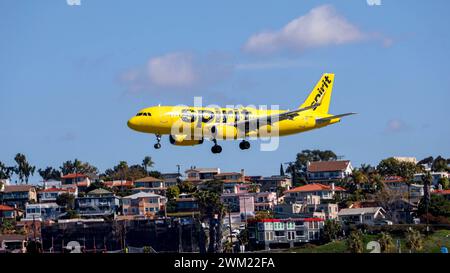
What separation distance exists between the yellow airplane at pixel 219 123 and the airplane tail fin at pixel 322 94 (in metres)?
13.1

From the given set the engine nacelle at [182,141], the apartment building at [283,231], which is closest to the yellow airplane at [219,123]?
the engine nacelle at [182,141]

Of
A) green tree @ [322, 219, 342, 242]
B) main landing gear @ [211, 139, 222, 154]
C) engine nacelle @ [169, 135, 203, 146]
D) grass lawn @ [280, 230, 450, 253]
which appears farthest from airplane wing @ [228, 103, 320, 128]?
green tree @ [322, 219, 342, 242]

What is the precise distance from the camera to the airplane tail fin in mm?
129500

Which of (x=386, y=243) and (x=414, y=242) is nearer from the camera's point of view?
(x=414, y=242)

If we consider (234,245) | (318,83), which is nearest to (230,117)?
(318,83)

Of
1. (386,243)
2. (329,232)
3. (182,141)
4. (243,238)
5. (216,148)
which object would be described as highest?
(182,141)

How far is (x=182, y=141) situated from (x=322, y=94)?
32033mm

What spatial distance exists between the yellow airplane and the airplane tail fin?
1306 centimetres

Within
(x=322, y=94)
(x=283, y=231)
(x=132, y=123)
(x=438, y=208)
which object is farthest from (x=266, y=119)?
(x=438, y=208)

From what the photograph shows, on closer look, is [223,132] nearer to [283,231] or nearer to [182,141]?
[182,141]

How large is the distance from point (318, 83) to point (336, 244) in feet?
167

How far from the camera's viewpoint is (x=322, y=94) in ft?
435

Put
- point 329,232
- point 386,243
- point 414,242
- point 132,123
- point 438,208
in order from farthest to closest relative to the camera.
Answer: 1. point 438,208
2. point 329,232
3. point 386,243
4. point 414,242
5. point 132,123

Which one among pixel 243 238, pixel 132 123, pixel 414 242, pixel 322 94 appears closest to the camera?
pixel 132 123
